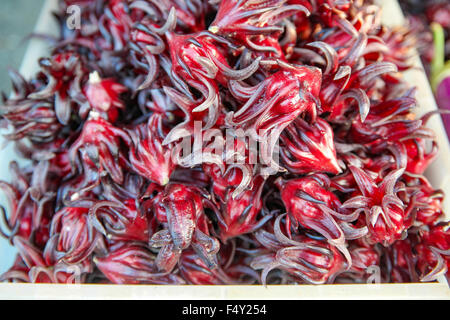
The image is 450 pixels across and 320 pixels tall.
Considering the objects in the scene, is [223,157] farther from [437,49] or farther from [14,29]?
[14,29]

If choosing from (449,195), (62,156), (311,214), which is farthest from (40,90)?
(449,195)

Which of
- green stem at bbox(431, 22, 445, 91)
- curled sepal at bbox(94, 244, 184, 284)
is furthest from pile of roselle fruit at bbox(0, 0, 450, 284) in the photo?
green stem at bbox(431, 22, 445, 91)

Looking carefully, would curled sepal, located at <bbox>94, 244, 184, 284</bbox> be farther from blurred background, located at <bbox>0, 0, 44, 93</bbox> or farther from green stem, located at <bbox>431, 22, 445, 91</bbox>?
green stem, located at <bbox>431, 22, 445, 91</bbox>

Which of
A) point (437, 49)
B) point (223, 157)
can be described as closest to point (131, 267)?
point (223, 157)

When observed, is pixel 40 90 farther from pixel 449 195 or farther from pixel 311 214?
pixel 449 195

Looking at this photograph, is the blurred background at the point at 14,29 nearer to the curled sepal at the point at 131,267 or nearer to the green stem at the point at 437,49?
the curled sepal at the point at 131,267

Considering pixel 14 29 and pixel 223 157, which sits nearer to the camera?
pixel 223 157
